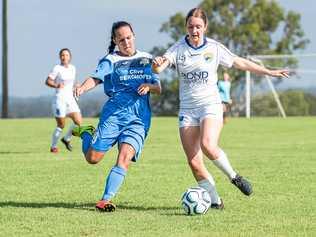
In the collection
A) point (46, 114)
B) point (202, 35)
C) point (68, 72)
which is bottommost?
point (46, 114)

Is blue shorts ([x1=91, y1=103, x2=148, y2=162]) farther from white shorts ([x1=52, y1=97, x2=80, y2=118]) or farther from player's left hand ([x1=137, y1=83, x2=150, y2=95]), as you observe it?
white shorts ([x1=52, y1=97, x2=80, y2=118])

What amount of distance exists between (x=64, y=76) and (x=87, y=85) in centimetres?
961

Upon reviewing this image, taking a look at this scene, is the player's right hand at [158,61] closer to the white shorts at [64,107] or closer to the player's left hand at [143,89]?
the player's left hand at [143,89]

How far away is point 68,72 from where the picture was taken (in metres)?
19.3

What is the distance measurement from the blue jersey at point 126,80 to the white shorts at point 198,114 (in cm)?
46

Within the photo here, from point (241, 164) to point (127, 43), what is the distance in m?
6.63

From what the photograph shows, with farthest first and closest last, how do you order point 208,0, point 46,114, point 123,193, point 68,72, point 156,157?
point 208,0 < point 46,114 < point 68,72 < point 156,157 < point 123,193

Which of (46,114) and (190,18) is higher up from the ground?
(190,18)

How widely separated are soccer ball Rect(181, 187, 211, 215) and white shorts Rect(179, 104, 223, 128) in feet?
2.40

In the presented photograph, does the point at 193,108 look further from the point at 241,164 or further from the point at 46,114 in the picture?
the point at 46,114

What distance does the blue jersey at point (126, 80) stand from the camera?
9805mm

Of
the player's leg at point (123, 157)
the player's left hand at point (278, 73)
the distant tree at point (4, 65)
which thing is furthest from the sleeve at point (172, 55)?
the distant tree at point (4, 65)

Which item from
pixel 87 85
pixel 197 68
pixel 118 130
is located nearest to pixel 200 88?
pixel 197 68

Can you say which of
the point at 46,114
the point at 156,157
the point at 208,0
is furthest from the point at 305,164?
the point at 208,0
